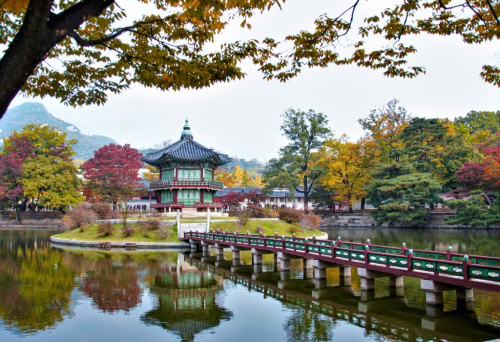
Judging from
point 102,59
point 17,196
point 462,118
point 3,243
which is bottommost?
point 3,243

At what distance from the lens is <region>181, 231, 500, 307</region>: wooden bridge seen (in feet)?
37.3

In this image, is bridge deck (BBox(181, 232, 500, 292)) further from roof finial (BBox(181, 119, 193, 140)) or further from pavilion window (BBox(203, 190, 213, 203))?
roof finial (BBox(181, 119, 193, 140))

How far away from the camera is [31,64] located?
15.0 feet

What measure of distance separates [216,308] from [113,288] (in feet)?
20.1

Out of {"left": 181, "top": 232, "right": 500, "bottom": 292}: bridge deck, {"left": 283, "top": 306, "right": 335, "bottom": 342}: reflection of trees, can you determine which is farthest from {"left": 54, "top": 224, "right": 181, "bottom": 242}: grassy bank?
{"left": 283, "top": 306, "right": 335, "bottom": 342}: reflection of trees

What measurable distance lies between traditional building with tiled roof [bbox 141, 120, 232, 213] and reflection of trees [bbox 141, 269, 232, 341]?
867 inches

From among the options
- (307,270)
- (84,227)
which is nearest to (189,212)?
(84,227)

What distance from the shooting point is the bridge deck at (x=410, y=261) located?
36.6 feet

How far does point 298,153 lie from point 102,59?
1952 inches

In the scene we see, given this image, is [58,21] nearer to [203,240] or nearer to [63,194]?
[203,240]

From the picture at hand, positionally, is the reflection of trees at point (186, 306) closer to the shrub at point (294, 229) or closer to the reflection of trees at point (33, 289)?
the reflection of trees at point (33, 289)

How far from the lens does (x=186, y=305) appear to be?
13875 mm

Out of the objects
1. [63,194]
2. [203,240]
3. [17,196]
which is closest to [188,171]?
[203,240]

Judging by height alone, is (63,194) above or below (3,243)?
above
